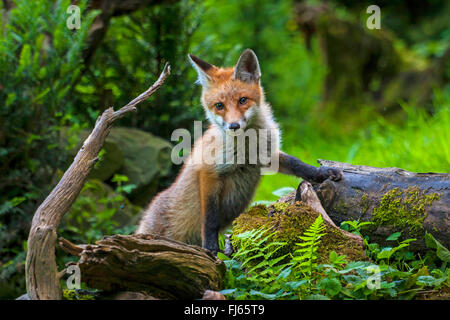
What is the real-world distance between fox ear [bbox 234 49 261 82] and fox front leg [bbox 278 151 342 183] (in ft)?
2.59

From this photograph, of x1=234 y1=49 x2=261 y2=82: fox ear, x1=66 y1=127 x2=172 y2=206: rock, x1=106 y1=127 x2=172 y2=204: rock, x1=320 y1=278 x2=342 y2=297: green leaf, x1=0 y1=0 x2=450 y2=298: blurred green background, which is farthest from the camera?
x1=106 y1=127 x2=172 y2=204: rock

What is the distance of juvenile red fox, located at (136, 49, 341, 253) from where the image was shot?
4387 mm

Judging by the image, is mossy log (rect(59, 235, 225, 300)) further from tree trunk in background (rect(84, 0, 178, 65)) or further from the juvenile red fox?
tree trunk in background (rect(84, 0, 178, 65))

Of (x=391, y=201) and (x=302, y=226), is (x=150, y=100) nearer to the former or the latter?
(x=302, y=226)

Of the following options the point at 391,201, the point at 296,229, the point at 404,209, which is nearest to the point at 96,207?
the point at 296,229

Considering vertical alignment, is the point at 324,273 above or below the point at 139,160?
below

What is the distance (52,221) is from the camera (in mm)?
2814

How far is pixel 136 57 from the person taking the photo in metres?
7.27

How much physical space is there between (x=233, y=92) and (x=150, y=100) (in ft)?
6.15

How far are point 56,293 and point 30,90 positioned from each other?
381 centimetres

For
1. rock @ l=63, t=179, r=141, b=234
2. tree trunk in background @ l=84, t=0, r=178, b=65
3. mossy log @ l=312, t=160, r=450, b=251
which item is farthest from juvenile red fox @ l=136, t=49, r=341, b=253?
tree trunk in background @ l=84, t=0, r=178, b=65

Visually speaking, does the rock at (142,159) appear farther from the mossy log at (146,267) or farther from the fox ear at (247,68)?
the mossy log at (146,267)

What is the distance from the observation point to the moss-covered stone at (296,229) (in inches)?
136
